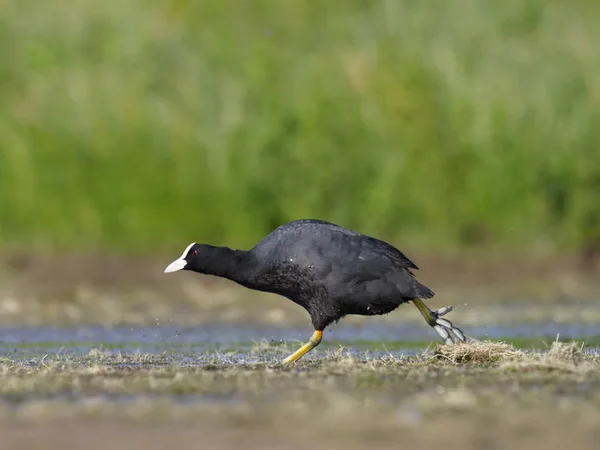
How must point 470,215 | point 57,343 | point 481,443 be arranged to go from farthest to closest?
point 470,215, point 57,343, point 481,443

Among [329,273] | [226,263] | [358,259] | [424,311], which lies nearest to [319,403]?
[329,273]

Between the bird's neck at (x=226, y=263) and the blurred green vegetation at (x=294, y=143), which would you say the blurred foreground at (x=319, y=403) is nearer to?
the bird's neck at (x=226, y=263)

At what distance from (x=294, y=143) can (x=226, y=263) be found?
8511 mm

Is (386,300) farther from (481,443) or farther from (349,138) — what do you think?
(349,138)

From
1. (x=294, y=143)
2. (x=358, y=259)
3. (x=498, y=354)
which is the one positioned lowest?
(x=498, y=354)

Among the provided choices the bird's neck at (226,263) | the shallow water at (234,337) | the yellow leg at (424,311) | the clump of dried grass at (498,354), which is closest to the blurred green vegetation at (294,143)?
the shallow water at (234,337)

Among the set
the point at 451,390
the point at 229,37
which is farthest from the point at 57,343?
the point at 229,37

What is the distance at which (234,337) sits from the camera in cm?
1401

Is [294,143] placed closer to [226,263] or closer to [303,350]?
[226,263]

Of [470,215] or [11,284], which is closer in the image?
[11,284]

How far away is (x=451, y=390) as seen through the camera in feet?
26.5

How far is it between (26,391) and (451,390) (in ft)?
9.22

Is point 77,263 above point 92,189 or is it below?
below

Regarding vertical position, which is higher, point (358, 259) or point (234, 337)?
point (358, 259)
